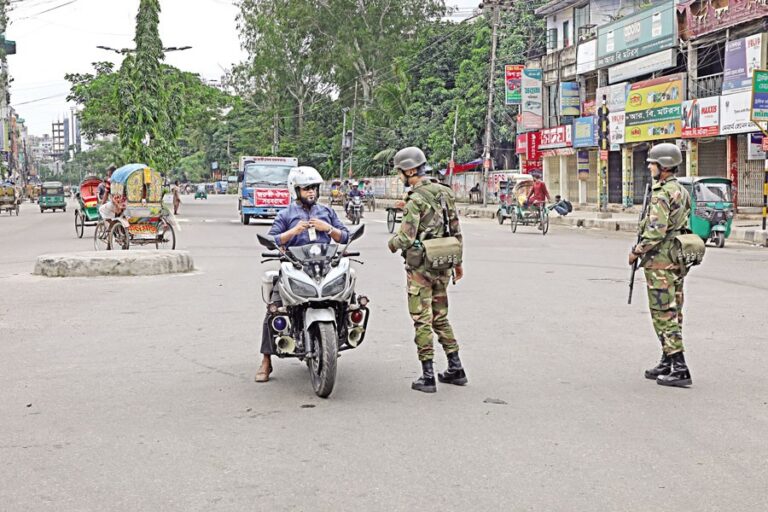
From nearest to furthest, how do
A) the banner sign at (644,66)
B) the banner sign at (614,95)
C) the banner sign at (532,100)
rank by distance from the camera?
the banner sign at (644,66), the banner sign at (614,95), the banner sign at (532,100)

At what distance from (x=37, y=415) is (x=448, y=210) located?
299cm

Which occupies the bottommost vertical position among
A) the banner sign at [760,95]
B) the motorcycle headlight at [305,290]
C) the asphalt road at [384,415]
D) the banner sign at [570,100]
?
the asphalt road at [384,415]

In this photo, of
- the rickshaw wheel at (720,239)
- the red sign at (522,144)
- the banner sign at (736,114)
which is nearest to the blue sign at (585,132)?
the red sign at (522,144)

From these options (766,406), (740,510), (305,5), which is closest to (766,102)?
(766,406)

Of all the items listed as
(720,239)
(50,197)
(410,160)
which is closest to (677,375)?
(410,160)

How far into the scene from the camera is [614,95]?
38.4m

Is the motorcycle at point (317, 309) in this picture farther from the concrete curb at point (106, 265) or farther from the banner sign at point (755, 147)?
the banner sign at point (755, 147)

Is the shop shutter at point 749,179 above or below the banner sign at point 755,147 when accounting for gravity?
below

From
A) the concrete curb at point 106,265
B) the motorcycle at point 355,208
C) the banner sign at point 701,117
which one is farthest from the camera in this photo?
the motorcycle at point 355,208

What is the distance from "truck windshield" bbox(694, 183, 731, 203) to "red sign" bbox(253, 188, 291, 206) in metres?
15.0

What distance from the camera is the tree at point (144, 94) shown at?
39.0 metres

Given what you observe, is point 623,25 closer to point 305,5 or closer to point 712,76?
point 712,76

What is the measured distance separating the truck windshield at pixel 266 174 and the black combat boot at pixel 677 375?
92.7ft

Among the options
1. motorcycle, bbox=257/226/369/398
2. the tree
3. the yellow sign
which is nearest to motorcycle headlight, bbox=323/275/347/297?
motorcycle, bbox=257/226/369/398
